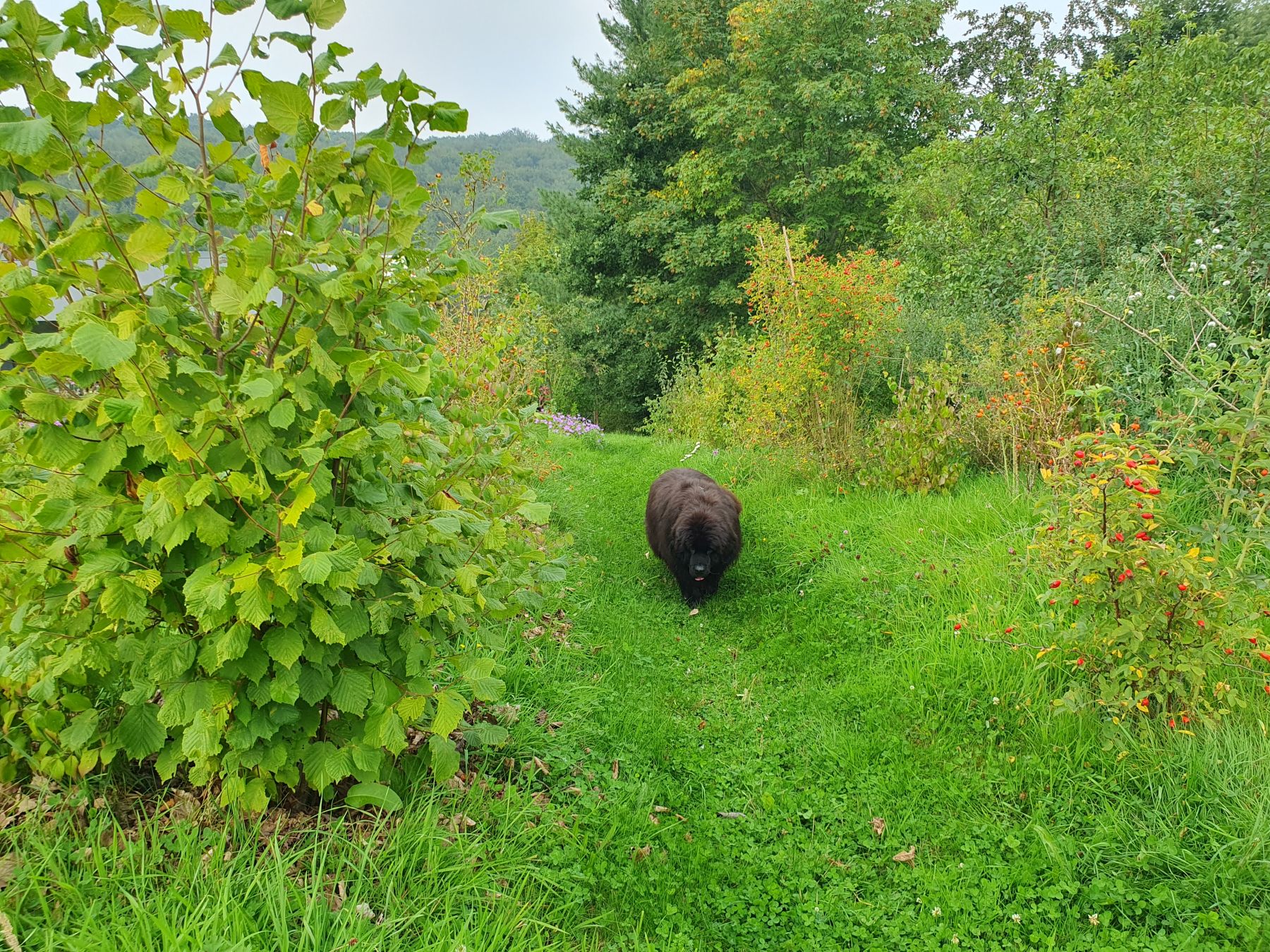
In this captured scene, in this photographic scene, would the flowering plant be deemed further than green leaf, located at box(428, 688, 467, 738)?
Yes

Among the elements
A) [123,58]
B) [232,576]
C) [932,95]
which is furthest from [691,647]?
[932,95]

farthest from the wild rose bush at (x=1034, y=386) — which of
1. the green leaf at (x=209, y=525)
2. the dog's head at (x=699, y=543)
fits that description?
the green leaf at (x=209, y=525)

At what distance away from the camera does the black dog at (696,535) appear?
5.70 meters

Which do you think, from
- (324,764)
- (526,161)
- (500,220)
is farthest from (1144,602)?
(526,161)

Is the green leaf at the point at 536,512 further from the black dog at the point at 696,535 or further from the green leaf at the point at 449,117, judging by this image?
the black dog at the point at 696,535

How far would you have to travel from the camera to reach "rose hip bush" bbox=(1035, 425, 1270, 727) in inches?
114

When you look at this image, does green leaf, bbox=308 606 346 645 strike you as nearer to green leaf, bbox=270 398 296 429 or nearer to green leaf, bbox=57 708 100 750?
green leaf, bbox=270 398 296 429

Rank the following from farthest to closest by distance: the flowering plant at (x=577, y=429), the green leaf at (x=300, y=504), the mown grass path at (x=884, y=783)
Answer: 1. the flowering plant at (x=577, y=429)
2. the mown grass path at (x=884, y=783)
3. the green leaf at (x=300, y=504)

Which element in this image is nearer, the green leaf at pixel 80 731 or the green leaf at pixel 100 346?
the green leaf at pixel 100 346

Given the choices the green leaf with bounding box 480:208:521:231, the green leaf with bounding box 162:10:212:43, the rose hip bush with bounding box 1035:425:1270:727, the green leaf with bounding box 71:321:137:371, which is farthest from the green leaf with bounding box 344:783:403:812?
the rose hip bush with bounding box 1035:425:1270:727

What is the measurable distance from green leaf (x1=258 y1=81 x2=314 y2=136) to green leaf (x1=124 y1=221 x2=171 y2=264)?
0.43 metres

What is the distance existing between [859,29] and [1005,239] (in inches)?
494

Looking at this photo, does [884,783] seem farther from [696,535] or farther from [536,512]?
[696,535]

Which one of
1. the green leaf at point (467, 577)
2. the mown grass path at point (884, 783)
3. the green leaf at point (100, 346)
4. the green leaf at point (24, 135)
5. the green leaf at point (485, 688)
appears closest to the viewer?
the green leaf at point (24, 135)
